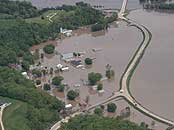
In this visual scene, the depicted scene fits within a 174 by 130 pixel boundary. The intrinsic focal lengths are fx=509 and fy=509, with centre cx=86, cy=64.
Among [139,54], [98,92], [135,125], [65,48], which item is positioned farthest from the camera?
[65,48]

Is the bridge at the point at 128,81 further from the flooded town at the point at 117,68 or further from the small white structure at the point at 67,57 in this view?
the small white structure at the point at 67,57

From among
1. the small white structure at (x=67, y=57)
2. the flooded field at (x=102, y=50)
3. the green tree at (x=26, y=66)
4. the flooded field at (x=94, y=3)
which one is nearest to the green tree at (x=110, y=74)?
the flooded field at (x=102, y=50)

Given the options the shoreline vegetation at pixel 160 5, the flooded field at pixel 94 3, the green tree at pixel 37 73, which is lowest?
the green tree at pixel 37 73

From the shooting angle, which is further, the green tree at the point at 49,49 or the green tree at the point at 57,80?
the green tree at the point at 49,49

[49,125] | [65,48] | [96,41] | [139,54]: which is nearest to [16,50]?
[65,48]

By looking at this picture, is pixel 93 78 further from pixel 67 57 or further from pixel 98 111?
pixel 67 57

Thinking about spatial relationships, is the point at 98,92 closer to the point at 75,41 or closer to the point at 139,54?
the point at 139,54

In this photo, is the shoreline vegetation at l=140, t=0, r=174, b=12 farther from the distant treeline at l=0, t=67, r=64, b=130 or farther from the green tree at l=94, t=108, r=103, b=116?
the green tree at l=94, t=108, r=103, b=116

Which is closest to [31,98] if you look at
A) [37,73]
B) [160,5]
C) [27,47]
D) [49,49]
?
[37,73]
